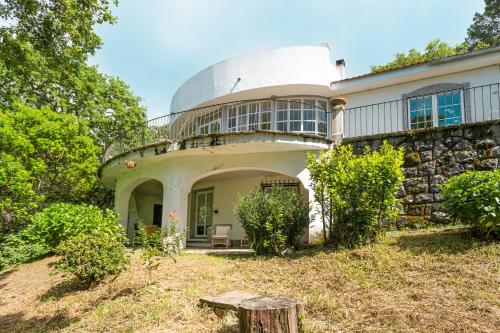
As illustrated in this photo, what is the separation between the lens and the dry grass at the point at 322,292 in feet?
15.7

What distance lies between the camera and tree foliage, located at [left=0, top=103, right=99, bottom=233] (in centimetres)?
1300

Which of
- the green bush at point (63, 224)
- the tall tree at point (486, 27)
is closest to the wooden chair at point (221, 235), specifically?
the green bush at point (63, 224)

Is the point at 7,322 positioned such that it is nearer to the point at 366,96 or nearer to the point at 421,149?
the point at 421,149

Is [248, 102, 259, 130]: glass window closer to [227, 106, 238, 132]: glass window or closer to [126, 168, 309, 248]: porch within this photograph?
[227, 106, 238, 132]: glass window

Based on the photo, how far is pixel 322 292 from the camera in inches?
230

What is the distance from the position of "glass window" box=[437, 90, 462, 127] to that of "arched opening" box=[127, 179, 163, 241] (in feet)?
37.4

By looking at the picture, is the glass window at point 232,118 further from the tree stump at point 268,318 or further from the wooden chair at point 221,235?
the tree stump at point 268,318

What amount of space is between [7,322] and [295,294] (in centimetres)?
532

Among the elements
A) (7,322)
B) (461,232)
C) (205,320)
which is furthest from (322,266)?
(7,322)

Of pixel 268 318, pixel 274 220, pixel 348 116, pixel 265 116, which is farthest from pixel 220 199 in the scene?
pixel 268 318

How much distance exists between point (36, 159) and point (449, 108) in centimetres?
1466

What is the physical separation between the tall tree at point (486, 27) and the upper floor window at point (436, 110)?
16217 millimetres

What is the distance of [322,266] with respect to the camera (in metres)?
6.89

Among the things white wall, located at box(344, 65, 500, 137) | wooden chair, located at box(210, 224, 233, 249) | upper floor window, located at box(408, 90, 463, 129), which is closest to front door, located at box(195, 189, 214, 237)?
wooden chair, located at box(210, 224, 233, 249)
